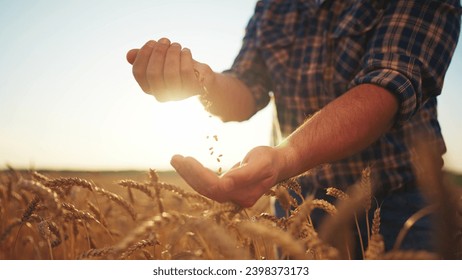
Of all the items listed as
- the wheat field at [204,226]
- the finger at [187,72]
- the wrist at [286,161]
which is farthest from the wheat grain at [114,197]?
the wrist at [286,161]

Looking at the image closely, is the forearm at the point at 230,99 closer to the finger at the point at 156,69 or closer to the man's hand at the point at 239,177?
the finger at the point at 156,69

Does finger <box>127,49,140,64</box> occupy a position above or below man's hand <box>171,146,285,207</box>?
above

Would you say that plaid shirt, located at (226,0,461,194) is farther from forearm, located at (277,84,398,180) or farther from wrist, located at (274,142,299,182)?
wrist, located at (274,142,299,182)

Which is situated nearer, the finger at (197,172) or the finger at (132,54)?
the finger at (197,172)

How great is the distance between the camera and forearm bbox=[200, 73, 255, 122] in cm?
182

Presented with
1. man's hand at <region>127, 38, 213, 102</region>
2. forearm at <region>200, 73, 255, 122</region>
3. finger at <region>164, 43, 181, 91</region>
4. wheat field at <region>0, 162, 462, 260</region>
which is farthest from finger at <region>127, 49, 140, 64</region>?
forearm at <region>200, 73, 255, 122</region>

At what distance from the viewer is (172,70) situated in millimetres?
1140

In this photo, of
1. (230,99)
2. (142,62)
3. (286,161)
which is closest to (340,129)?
(286,161)

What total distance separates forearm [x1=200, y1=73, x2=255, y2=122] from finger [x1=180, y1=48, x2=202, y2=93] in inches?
18.6

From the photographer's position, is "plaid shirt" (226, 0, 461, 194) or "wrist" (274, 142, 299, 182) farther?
"plaid shirt" (226, 0, 461, 194)

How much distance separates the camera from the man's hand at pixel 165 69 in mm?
1152

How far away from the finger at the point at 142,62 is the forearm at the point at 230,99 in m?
0.48

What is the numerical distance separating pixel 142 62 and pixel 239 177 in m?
0.54
